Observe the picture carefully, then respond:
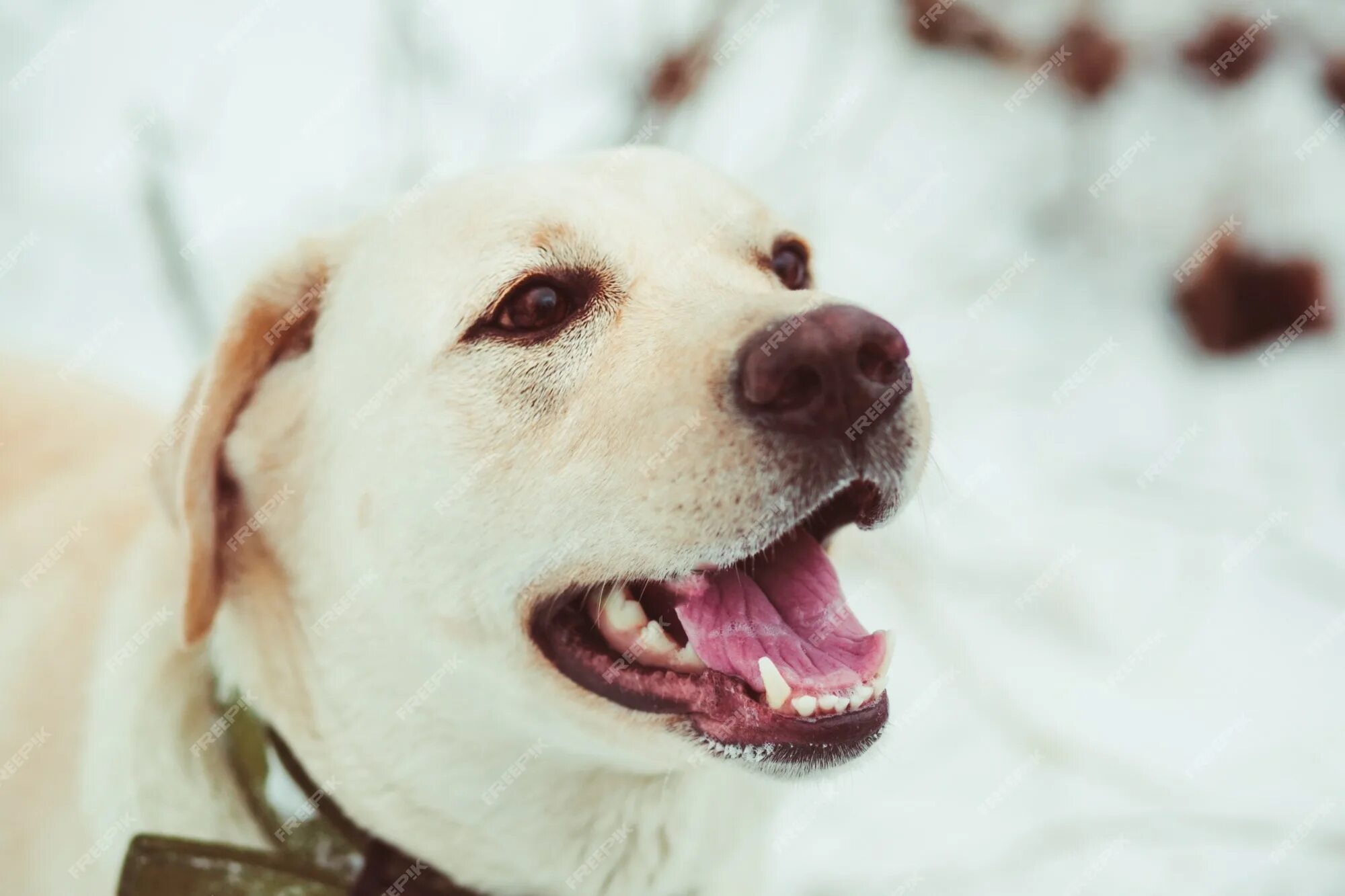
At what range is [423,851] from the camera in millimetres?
1797

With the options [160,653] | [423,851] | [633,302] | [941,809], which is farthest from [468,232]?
[941,809]

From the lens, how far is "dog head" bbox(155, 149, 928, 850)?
1.45 meters

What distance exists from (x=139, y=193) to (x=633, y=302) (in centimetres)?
388

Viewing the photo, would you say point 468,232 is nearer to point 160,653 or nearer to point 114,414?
point 160,653
